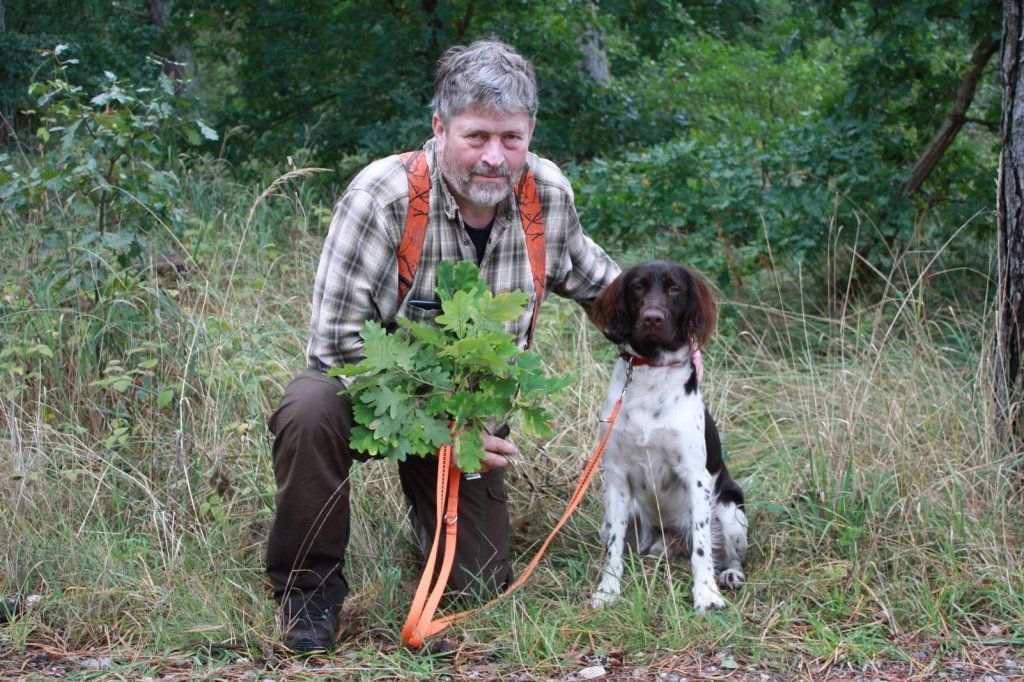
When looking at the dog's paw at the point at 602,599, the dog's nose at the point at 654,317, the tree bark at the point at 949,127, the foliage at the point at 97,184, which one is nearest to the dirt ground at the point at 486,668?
the dog's paw at the point at 602,599

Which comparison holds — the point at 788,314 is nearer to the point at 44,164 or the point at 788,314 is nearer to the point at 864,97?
the point at 864,97

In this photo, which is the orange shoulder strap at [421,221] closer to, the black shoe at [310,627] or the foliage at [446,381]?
the foliage at [446,381]

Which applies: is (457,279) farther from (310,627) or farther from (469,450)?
(310,627)

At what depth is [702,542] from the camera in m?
3.07

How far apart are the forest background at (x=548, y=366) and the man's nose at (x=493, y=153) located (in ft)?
3.98

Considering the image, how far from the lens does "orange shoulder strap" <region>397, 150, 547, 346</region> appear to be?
9.27 ft

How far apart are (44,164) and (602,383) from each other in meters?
2.39

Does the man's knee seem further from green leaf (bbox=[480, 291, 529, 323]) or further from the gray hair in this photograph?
the gray hair

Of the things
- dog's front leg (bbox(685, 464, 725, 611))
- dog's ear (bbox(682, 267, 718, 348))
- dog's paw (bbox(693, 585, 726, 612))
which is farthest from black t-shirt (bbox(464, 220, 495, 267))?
dog's paw (bbox(693, 585, 726, 612))

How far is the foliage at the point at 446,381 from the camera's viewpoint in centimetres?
256

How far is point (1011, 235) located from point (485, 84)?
1803mm

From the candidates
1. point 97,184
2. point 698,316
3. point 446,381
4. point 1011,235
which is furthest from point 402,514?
point 1011,235

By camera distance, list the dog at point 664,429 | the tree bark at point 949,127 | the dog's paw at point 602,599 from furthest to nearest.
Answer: the tree bark at point 949,127 < the dog at point 664,429 < the dog's paw at point 602,599

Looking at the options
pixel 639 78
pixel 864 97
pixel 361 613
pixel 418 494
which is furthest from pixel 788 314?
pixel 639 78
